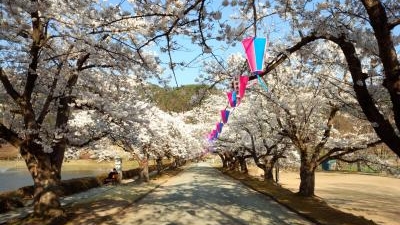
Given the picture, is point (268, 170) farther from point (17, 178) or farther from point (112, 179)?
point (17, 178)

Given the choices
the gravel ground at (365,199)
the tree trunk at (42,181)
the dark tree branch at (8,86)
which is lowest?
the gravel ground at (365,199)

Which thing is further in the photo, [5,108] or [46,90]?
[5,108]

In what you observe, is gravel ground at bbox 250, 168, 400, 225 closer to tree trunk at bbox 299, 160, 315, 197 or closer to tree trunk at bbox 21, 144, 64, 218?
tree trunk at bbox 299, 160, 315, 197

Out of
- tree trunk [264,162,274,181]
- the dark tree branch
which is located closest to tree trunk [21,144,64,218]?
the dark tree branch

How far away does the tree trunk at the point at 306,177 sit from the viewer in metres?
22.3

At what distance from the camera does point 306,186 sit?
2308cm

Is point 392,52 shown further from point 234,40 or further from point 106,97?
point 106,97

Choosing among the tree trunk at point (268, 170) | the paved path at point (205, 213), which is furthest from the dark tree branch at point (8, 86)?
the tree trunk at point (268, 170)

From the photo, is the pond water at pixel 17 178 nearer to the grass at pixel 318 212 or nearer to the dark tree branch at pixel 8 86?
the grass at pixel 318 212

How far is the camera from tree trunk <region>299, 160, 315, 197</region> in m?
22.3

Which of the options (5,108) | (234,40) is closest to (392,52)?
(234,40)

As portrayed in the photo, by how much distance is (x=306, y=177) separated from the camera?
22.7 meters

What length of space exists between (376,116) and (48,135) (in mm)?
10996

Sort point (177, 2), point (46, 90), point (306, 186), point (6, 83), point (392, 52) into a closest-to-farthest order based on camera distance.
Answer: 1. point (392, 52)
2. point (177, 2)
3. point (6, 83)
4. point (46, 90)
5. point (306, 186)
